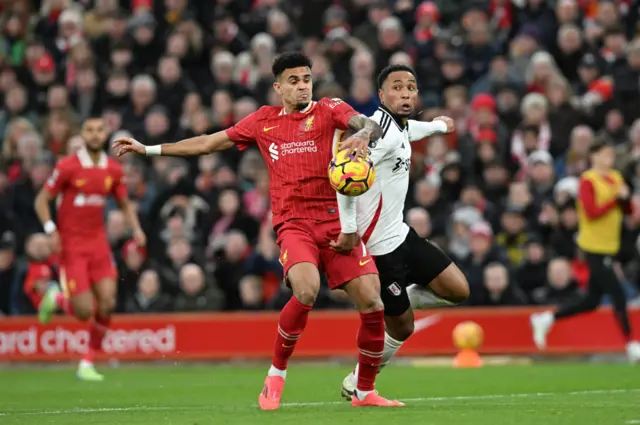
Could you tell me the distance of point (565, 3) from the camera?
19719mm

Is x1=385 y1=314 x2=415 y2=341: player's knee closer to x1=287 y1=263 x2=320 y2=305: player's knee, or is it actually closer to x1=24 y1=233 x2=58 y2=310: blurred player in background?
x1=287 y1=263 x2=320 y2=305: player's knee

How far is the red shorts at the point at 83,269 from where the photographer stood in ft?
51.0

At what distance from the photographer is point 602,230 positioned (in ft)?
52.6

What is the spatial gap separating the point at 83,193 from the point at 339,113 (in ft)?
20.3

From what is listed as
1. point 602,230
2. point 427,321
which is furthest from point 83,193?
point 602,230

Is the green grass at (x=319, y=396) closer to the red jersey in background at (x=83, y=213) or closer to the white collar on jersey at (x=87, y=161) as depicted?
the red jersey in background at (x=83, y=213)

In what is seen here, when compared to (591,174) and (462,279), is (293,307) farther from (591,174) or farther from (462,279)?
(591,174)

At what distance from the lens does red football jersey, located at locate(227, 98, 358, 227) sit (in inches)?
397

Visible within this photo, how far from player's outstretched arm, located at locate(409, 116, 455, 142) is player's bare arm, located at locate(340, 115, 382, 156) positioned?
0.68 metres

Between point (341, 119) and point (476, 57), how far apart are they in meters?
10.7

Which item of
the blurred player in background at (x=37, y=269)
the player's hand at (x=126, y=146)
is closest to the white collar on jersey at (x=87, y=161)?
the blurred player in background at (x=37, y=269)

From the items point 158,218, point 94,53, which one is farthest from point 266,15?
point 158,218

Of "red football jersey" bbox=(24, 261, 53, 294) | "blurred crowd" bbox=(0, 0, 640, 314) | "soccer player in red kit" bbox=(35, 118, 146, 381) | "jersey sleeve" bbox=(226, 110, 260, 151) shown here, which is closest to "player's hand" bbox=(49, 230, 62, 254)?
"soccer player in red kit" bbox=(35, 118, 146, 381)

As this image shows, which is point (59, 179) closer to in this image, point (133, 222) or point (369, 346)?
point (133, 222)
